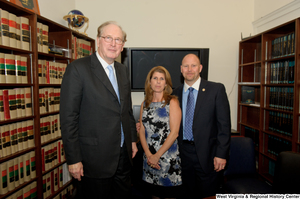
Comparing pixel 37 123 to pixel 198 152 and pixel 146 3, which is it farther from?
pixel 146 3

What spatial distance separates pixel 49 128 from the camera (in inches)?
92.6

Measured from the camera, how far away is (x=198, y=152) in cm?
168

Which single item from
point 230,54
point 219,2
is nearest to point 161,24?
point 219,2

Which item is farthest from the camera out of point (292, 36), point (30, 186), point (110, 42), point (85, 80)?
point (292, 36)

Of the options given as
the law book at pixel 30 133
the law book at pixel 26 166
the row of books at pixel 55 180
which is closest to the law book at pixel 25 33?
the law book at pixel 30 133

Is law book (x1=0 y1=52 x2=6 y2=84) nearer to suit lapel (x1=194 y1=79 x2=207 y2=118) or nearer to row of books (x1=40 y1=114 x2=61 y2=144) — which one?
row of books (x1=40 y1=114 x2=61 y2=144)

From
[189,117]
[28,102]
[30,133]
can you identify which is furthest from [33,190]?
[189,117]

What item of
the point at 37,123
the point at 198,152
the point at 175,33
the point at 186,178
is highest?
the point at 175,33

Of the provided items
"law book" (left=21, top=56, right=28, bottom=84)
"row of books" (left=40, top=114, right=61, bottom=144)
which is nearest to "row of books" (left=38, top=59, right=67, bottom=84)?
"law book" (left=21, top=56, right=28, bottom=84)

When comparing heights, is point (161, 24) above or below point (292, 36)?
above

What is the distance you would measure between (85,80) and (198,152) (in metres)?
1.10

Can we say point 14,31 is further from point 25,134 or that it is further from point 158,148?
point 158,148

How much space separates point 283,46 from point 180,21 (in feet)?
5.54

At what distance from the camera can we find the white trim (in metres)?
2.68
